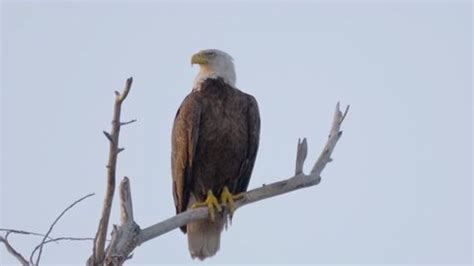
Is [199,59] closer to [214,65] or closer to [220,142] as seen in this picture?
[214,65]

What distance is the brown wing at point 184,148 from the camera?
7.11 metres

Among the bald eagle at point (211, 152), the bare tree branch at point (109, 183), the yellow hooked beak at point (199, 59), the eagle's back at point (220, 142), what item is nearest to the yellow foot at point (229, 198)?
the bald eagle at point (211, 152)

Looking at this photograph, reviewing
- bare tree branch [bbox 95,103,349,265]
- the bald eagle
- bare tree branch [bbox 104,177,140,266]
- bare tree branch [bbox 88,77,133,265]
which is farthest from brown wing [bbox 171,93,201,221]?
bare tree branch [bbox 88,77,133,265]

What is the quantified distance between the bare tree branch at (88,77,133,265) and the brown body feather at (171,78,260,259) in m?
2.23

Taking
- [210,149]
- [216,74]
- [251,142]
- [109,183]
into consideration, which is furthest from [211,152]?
[109,183]

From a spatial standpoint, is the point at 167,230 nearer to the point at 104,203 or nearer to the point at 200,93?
the point at 104,203

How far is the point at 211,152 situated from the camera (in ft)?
23.6

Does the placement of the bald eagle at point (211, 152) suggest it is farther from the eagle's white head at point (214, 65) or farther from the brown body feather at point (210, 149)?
the eagle's white head at point (214, 65)

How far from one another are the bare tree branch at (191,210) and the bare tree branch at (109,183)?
79mm

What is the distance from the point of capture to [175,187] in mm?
7234

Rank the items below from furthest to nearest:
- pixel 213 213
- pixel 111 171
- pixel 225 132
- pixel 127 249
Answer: pixel 225 132 → pixel 213 213 → pixel 127 249 → pixel 111 171

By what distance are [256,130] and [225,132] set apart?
11.5 inches

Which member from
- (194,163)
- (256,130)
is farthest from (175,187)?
(256,130)

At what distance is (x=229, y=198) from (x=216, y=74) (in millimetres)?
1302
